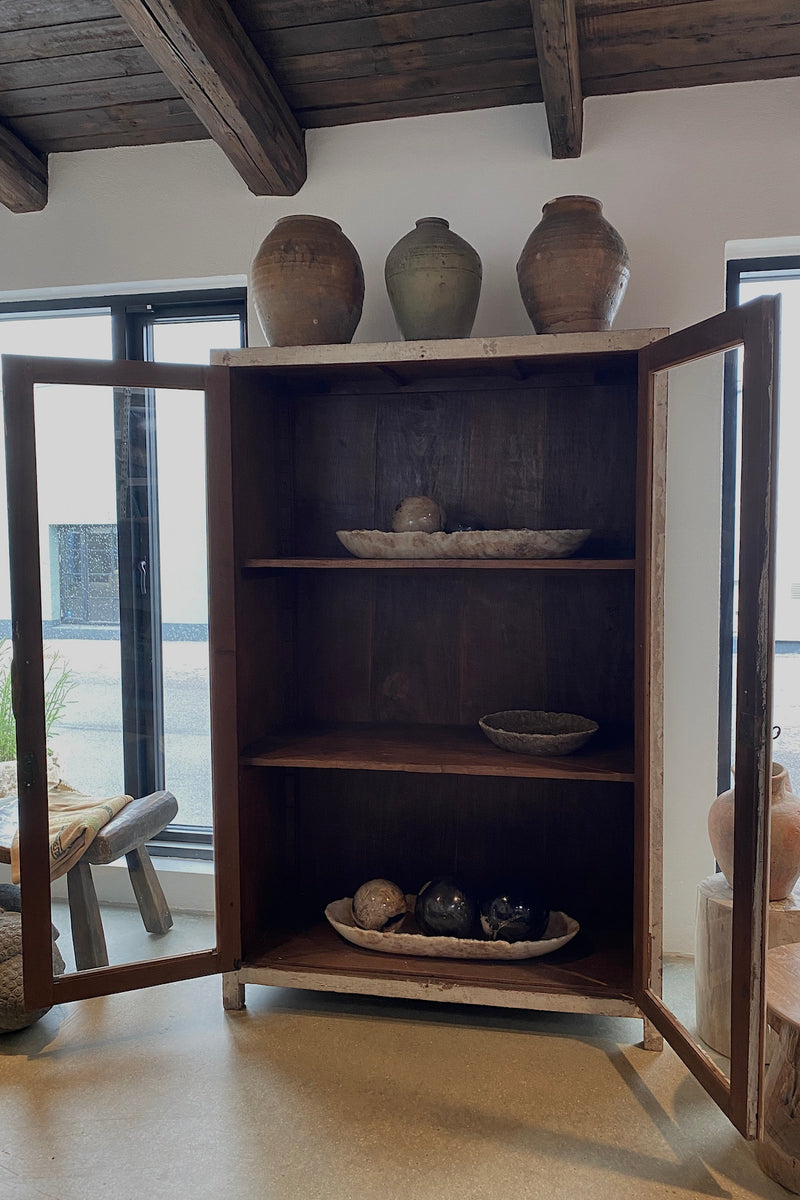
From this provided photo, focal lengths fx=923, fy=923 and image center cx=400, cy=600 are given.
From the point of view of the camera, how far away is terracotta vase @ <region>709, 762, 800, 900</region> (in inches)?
84.1

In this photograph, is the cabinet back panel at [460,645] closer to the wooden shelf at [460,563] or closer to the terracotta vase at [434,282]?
the wooden shelf at [460,563]

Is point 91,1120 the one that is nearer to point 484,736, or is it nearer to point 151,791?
point 151,791

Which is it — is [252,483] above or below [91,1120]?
above

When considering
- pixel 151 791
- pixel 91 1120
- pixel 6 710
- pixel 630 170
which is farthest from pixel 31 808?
pixel 630 170

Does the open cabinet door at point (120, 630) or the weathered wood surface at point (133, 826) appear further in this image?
the weathered wood surface at point (133, 826)

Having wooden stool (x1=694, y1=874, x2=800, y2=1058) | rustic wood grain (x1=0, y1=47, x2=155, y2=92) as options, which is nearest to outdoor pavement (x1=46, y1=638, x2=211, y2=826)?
wooden stool (x1=694, y1=874, x2=800, y2=1058)

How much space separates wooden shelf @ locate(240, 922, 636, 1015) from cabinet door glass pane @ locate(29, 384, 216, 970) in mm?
232

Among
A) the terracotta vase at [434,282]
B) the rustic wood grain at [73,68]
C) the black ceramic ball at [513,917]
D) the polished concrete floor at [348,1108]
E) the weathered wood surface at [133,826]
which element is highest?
the rustic wood grain at [73,68]

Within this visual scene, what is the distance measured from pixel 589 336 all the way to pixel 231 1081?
6.26ft

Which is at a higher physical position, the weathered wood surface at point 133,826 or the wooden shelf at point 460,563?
the wooden shelf at point 460,563

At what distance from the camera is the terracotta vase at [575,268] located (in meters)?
2.21

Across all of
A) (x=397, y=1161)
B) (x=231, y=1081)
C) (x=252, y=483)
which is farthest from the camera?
(x=252, y=483)

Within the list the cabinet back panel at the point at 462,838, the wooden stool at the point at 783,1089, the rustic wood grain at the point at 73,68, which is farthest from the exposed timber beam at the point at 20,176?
the wooden stool at the point at 783,1089

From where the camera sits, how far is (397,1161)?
6.01 feet
